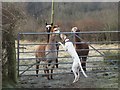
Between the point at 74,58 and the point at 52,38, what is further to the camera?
the point at 52,38

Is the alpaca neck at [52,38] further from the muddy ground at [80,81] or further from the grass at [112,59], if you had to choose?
the grass at [112,59]

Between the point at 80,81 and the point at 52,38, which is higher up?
the point at 52,38

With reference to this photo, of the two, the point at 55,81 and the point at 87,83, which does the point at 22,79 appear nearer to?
the point at 55,81

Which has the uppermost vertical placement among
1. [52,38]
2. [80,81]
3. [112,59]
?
[52,38]

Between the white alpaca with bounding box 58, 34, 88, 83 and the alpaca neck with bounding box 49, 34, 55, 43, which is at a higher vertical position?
the alpaca neck with bounding box 49, 34, 55, 43

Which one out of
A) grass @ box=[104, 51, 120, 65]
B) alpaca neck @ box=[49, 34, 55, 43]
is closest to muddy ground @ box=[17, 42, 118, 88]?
grass @ box=[104, 51, 120, 65]

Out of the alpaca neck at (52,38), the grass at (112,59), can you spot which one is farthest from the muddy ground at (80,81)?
the alpaca neck at (52,38)

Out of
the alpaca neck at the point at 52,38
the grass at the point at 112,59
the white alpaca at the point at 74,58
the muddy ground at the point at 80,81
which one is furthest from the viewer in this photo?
the grass at the point at 112,59

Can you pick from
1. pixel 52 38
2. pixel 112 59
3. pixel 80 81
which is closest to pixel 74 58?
pixel 80 81

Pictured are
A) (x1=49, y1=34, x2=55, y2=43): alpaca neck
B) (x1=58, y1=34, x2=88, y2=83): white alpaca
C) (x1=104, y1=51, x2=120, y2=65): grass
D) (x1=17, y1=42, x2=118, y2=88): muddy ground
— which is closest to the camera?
(x1=17, y1=42, x2=118, y2=88): muddy ground

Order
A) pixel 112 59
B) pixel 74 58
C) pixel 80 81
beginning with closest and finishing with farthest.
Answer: pixel 74 58 < pixel 80 81 < pixel 112 59

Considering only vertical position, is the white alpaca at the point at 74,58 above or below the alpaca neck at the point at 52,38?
below

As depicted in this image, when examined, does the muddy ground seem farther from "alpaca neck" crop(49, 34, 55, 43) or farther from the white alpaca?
"alpaca neck" crop(49, 34, 55, 43)

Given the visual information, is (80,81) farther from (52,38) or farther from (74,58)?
(52,38)
